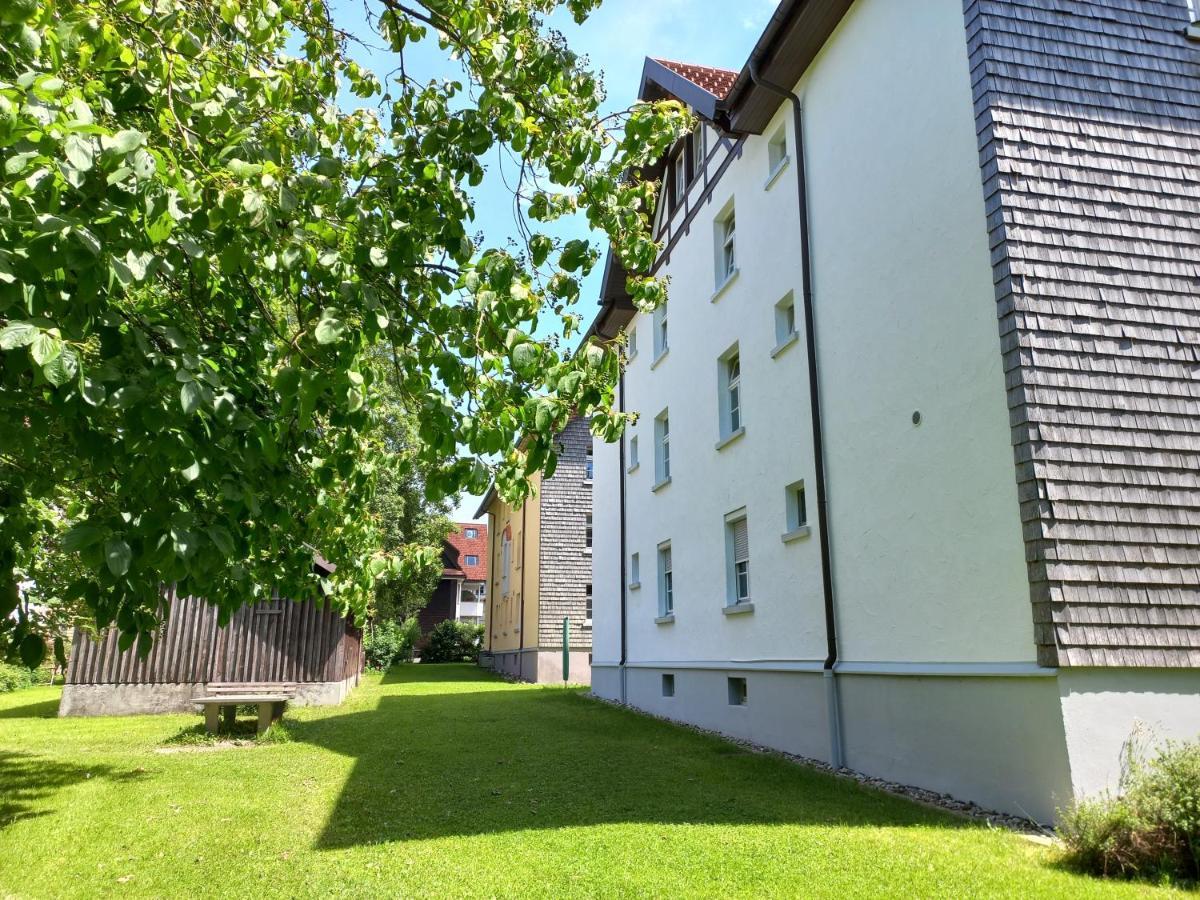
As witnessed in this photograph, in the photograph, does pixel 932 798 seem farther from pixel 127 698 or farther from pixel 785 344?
pixel 127 698

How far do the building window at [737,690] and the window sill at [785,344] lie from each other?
4766 millimetres

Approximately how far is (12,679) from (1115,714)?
28993mm

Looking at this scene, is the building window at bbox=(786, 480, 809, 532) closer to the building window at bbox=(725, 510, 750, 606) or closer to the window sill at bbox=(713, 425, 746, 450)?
the building window at bbox=(725, 510, 750, 606)

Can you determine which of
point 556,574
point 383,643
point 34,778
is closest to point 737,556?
point 34,778

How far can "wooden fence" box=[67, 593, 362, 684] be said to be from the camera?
1642 centimetres

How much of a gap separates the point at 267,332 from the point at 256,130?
131 cm

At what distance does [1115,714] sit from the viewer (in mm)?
6059

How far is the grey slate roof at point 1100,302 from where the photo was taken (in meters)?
6.30

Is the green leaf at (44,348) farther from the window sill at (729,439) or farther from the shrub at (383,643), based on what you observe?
the shrub at (383,643)

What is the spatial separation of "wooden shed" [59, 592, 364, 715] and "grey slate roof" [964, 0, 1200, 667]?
1294 cm

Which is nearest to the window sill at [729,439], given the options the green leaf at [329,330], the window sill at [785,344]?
the window sill at [785,344]

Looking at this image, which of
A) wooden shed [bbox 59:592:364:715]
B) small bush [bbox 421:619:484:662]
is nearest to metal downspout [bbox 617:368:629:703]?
wooden shed [bbox 59:592:364:715]

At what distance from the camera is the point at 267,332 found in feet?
15.3

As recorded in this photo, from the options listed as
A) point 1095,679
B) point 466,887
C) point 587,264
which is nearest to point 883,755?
point 1095,679
